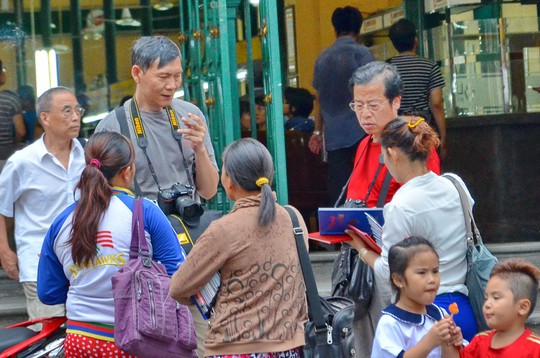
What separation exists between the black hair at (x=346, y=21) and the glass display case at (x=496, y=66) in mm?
2082

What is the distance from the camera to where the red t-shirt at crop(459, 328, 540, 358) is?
177 inches

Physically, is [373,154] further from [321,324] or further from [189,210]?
[321,324]

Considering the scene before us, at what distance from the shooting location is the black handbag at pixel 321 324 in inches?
174

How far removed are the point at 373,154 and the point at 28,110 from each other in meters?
4.86

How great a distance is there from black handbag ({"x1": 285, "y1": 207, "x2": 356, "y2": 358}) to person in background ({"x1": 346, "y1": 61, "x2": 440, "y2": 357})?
1.70 feet

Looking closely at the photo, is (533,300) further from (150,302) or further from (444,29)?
(444,29)

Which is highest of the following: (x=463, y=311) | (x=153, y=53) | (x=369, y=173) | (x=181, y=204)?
(x=153, y=53)

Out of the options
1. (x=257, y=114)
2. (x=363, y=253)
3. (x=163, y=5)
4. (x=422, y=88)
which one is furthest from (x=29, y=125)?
(x=363, y=253)

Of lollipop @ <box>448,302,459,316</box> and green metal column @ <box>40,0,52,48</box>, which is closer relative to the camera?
lollipop @ <box>448,302,459,316</box>

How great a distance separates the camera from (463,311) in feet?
15.4

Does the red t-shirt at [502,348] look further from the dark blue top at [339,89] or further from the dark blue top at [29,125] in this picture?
the dark blue top at [29,125]

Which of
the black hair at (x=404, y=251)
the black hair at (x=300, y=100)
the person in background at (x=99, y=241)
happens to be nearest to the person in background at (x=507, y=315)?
the black hair at (x=404, y=251)

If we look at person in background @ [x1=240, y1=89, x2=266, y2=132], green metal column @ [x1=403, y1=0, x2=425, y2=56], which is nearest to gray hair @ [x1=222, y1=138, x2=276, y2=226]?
person in background @ [x1=240, y1=89, x2=266, y2=132]

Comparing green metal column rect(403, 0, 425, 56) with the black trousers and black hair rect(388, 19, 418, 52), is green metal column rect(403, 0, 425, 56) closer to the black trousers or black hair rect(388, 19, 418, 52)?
black hair rect(388, 19, 418, 52)
